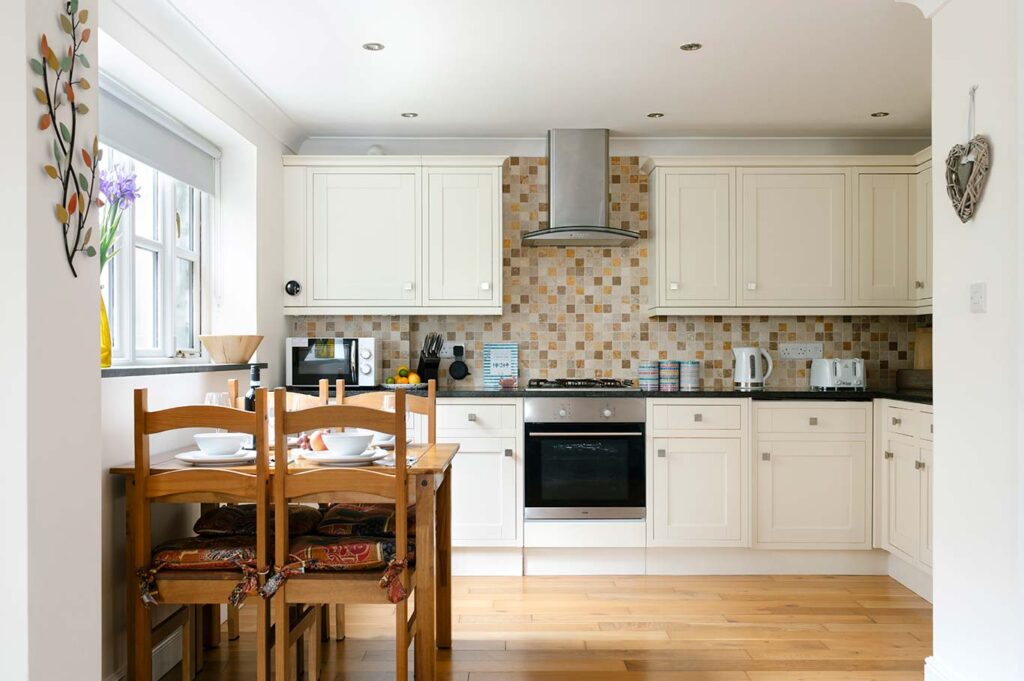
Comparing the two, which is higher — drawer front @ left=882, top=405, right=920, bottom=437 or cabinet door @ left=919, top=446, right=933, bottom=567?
drawer front @ left=882, top=405, right=920, bottom=437

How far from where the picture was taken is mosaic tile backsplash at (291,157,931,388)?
4.87m

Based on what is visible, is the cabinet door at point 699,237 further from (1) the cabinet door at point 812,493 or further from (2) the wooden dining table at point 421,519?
(2) the wooden dining table at point 421,519

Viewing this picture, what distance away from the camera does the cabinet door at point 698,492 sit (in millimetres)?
4285

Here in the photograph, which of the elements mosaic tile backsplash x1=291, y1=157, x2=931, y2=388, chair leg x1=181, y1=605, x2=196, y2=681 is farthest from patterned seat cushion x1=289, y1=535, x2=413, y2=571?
mosaic tile backsplash x1=291, y1=157, x2=931, y2=388

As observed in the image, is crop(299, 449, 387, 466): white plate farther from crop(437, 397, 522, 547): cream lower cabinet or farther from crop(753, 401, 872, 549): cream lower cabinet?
crop(753, 401, 872, 549): cream lower cabinet

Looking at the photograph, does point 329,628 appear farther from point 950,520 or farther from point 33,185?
point 950,520

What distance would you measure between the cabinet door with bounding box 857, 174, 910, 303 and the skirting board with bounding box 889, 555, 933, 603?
1420mm

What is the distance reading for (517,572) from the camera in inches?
170

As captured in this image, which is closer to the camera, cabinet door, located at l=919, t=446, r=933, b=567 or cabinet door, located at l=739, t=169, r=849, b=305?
cabinet door, located at l=919, t=446, r=933, b=567

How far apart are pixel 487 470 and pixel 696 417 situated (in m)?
1.14

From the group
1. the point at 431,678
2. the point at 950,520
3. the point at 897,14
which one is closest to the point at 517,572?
the point at 431,678

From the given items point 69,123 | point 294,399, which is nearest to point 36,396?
point 69,123

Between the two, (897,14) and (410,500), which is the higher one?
(897,14)

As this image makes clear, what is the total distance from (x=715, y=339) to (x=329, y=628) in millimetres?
2789
